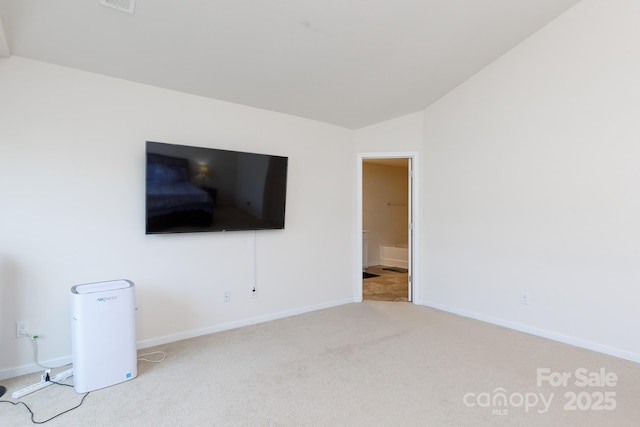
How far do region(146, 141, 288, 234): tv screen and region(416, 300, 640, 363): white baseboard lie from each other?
2.42 metres

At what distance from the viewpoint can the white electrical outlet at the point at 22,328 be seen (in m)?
2.61

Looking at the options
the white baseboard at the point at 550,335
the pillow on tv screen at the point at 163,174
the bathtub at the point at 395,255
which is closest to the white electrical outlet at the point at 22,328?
the pillow on tv screen at the point at 163,174

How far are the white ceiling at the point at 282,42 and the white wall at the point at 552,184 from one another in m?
0.38

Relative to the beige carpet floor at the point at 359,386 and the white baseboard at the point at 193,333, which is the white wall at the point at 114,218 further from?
the beige carpet floor at the point at 359,386

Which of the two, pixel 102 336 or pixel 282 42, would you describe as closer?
pixel 102 336

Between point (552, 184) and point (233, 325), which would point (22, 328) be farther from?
point (552, 184)

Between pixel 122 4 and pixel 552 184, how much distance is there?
389 cm

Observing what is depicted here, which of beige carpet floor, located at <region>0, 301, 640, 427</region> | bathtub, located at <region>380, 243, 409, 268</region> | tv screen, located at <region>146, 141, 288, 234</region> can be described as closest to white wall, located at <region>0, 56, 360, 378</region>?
tv screen, located at <region>146, 141, 288, 234</region>

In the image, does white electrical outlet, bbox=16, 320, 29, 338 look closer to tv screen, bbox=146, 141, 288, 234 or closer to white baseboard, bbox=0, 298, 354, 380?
white baseboard, bbox=0, 298, 354, 380

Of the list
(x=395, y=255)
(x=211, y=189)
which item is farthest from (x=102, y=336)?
(x=395, y=255)

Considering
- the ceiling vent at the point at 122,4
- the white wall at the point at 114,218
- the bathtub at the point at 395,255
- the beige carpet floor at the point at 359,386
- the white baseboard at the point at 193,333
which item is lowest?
the beige carpet floor at the point at 359,386

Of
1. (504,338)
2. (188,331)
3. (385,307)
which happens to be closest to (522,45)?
(504,338)

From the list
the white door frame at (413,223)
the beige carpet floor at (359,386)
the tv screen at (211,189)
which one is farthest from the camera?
the white door frame at (413,223)

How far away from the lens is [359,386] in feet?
7.98
